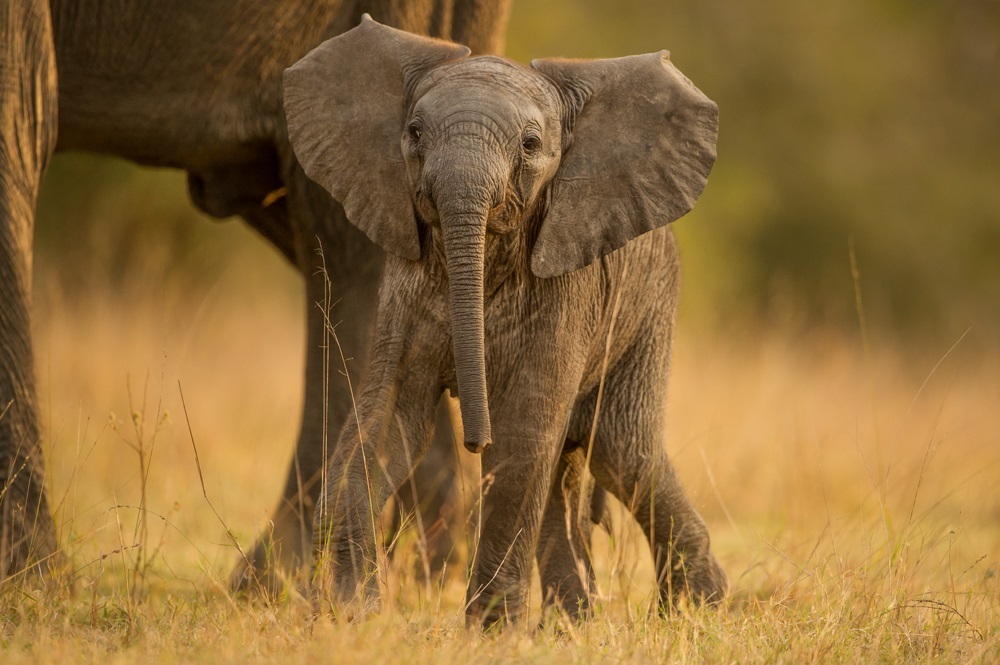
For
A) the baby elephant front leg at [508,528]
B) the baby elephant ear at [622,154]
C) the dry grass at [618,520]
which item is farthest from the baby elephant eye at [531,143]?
the dry grass at [618,520]

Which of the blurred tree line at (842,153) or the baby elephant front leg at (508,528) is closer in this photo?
the baby elephant front leg at (508,528)

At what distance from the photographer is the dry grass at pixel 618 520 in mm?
3672

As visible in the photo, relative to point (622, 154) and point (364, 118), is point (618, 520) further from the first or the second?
point (364, 118)

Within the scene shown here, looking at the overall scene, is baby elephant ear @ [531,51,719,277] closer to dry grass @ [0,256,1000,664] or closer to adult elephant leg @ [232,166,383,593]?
dry grass @ [0,256,1000,664]

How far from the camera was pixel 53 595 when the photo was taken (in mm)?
4027

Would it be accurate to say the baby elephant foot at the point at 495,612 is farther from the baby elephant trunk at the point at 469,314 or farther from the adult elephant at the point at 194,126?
the adult elephant at the point at 194,126

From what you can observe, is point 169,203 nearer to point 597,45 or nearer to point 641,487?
point 597,45

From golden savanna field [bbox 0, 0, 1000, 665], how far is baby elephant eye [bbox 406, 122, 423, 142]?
951 millimetres

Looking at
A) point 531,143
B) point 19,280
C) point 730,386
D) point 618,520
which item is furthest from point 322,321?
point 730,386

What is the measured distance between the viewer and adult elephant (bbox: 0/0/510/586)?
4473 mm

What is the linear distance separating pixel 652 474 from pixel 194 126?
196 centimetres

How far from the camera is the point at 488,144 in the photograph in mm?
3459

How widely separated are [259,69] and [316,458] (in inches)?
53.2

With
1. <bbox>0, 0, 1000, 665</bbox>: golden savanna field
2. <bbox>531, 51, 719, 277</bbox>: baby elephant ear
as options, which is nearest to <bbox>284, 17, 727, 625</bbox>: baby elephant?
<bbox>531, 51, 719, 277</bbox>: baby elephant ear
